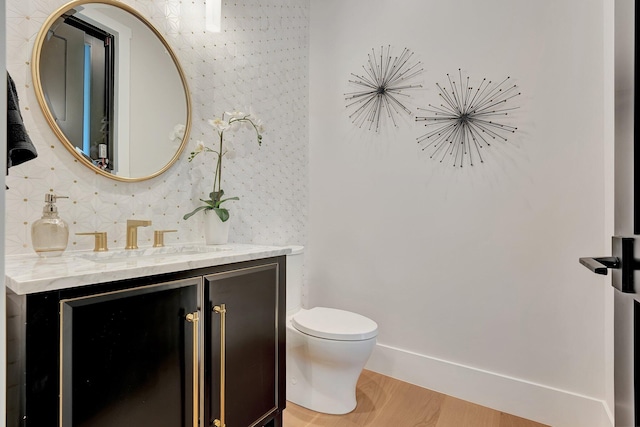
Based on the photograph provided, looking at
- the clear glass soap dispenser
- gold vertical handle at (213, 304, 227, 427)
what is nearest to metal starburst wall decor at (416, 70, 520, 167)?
gold vertical handle at (213, 304, 227, 427)

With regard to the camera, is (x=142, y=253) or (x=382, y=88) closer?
(x=142, y=253)

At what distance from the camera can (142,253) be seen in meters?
1.50

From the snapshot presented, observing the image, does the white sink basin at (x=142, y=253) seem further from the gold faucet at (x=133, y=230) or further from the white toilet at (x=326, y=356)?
the white toilet at (x=326, y=356)

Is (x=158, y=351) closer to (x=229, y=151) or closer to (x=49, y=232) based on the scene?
→ (x=49, y=232)

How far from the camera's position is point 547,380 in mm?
1762

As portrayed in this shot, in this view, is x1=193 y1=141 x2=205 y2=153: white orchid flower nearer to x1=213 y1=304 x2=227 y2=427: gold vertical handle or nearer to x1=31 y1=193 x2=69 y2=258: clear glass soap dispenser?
A: x1=31 y1=193 x2=69 y2=258: clear glass soap dispenser

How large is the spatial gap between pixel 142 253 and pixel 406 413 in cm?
154

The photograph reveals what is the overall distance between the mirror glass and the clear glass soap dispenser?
0.26m

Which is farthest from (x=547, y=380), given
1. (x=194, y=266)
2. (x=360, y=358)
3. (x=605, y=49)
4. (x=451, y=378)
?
(x=194, y=266)

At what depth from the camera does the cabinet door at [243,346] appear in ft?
4.14

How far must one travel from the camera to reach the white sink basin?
1.36 m

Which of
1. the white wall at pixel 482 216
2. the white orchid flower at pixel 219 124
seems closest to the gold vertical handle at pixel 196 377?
the white orchid flower at pixel 219 124

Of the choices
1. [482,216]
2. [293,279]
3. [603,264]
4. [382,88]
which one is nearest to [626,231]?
[603,264]

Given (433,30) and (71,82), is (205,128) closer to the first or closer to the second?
(71,82)
